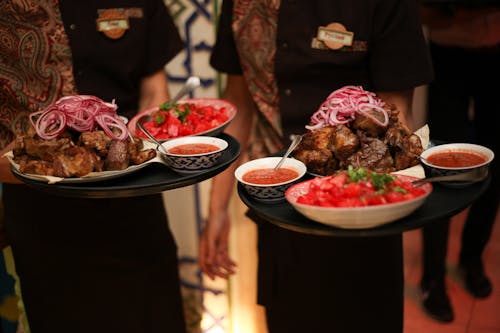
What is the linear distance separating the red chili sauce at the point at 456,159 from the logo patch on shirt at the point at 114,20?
1445 millimetres

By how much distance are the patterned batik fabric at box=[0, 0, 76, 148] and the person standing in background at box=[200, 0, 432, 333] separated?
0.72 meters

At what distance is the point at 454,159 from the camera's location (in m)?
1.48

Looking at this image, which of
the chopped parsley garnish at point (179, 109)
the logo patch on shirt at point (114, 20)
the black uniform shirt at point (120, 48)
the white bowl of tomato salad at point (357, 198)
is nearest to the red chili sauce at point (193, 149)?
the chopped parsley garnish at point (179, 109)

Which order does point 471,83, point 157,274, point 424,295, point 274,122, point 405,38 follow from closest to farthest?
point 405,38 → point 274,122 → point 157,274 → point 471,83 → point 424,295

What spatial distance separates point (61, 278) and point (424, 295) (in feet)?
8.59

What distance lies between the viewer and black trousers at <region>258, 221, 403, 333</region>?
6.54 feet

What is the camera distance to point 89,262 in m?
2.32

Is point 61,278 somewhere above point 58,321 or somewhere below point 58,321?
above

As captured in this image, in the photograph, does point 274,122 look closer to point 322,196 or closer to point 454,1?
point 322,196

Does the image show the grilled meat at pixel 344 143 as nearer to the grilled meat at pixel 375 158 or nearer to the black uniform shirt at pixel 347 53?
the grilled meat at pixel 375 158

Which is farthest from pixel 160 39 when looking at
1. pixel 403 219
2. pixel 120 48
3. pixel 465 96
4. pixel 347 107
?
pixel 465 96

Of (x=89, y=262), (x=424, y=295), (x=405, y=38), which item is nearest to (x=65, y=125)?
(x=89, y=262)

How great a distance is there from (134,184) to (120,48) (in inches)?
35.4

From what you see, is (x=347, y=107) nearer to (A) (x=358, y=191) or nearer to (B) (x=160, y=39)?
(A) (x=358, y=191)
